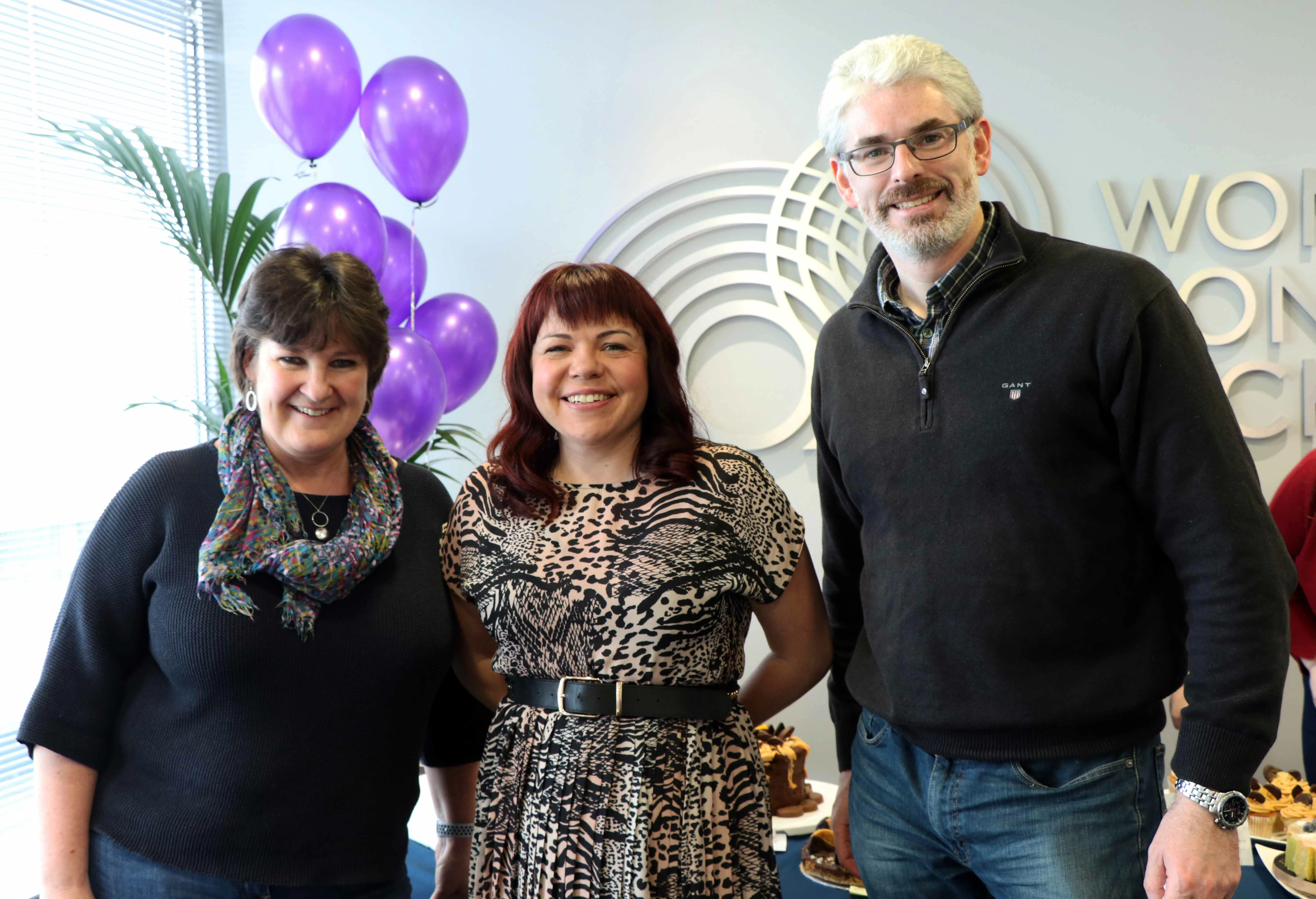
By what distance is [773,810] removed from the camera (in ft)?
7.60

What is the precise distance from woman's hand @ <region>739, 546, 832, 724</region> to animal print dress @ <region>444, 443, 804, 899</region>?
0.05 m

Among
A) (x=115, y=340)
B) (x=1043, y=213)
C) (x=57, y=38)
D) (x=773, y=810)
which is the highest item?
(x=57, y=38)

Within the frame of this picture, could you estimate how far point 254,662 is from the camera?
1438 mm

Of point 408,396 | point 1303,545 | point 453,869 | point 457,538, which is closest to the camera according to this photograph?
point 457,538

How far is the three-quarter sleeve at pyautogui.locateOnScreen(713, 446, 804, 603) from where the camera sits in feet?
5.09

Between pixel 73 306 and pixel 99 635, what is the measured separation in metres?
2.76

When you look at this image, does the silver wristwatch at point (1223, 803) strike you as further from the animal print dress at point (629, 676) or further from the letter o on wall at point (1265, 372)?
the letter o on wall at point (1265, 372)

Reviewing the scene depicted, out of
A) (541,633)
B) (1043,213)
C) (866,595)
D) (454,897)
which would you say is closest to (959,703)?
(866,595)

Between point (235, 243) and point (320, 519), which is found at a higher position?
point (235, 243)

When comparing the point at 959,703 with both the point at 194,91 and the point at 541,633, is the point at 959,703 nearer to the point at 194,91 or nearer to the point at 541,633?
the point at 541,633

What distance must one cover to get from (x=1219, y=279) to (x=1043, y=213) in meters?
0.57

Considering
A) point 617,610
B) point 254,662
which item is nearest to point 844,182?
point 617,610

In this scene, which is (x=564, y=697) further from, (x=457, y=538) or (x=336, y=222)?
(x=336, y=222)

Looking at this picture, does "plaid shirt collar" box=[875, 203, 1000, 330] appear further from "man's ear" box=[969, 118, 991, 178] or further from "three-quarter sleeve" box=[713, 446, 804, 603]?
"three-quarter sleeve" box=[713, 446, 804, 603]
